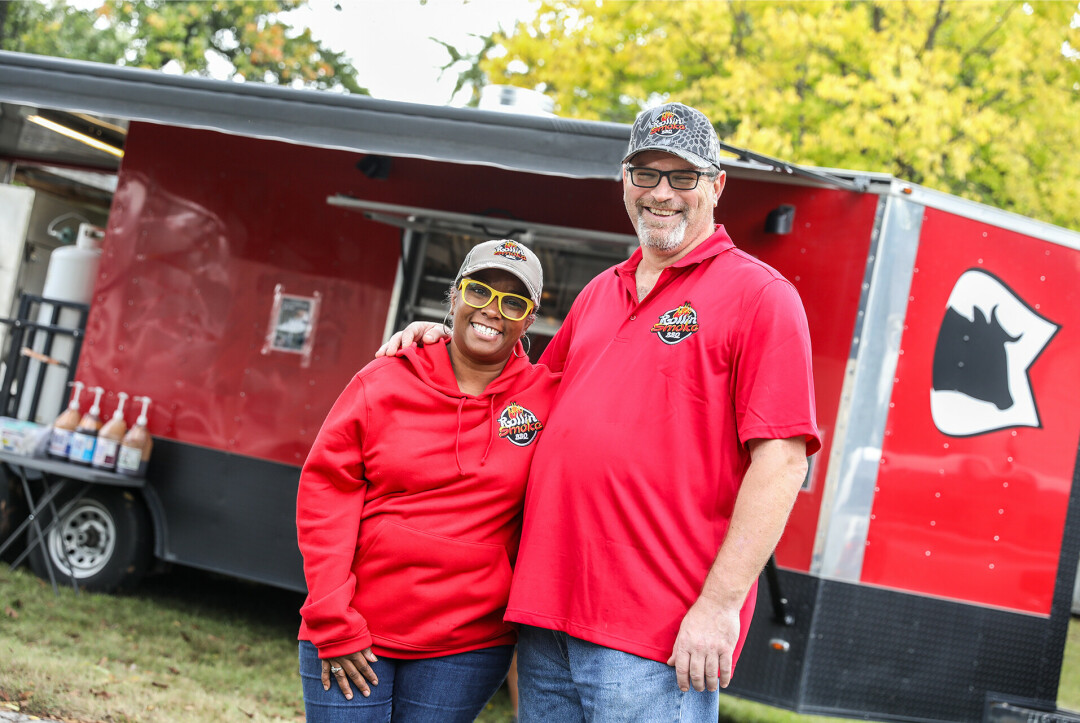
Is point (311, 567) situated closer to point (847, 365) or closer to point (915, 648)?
point (847, 365)

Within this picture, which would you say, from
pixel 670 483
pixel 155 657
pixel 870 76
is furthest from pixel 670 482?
pixel 870 76

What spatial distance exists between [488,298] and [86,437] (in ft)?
13.0

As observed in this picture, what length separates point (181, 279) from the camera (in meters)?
Result: 5.75

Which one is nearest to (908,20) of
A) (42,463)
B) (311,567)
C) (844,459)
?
(844,459)

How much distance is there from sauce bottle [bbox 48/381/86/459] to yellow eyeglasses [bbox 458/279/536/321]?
13.2ft

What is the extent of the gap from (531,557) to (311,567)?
52cm

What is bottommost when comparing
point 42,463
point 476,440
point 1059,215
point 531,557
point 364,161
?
point 42,463

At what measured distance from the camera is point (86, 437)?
546 cm

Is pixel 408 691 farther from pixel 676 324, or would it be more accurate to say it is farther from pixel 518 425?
pixel 676 324

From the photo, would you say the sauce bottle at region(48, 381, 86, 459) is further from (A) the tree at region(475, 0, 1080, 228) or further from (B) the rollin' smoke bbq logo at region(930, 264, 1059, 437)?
(A) the tree at region(475, 0, 1080, 228)

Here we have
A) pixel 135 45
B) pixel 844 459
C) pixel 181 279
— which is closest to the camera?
pixel 844 459

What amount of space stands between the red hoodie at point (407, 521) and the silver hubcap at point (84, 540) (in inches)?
155

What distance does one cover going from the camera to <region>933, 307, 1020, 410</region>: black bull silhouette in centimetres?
451

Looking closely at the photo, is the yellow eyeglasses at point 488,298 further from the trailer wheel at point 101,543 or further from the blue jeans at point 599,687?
the trailer wheel at point 101,543
